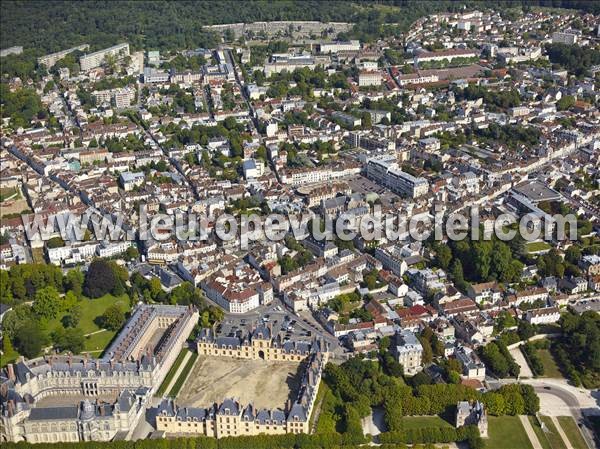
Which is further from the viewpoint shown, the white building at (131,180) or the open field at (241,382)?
the white building at (131,180)

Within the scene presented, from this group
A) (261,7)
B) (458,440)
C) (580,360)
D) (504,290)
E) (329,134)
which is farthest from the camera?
(261,7)

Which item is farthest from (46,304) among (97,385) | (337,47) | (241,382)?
(337,47)

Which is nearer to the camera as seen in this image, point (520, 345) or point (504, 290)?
point (520, 345)

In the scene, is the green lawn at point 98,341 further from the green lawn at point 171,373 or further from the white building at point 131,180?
the white building at point 131,180

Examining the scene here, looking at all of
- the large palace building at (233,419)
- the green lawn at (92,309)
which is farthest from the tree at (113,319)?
the large palace building at (233,419)

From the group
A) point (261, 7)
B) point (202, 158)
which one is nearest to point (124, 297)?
point (202, 158)

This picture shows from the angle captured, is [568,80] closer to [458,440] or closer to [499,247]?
[499,247]

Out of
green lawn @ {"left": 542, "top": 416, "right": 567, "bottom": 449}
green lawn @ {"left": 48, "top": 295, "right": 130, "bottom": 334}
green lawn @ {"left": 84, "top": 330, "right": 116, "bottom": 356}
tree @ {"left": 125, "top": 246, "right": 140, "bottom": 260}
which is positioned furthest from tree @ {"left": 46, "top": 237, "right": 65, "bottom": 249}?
green lawn @ {"left": 542, "top": 416, "right": 567, "bottom": 449}
